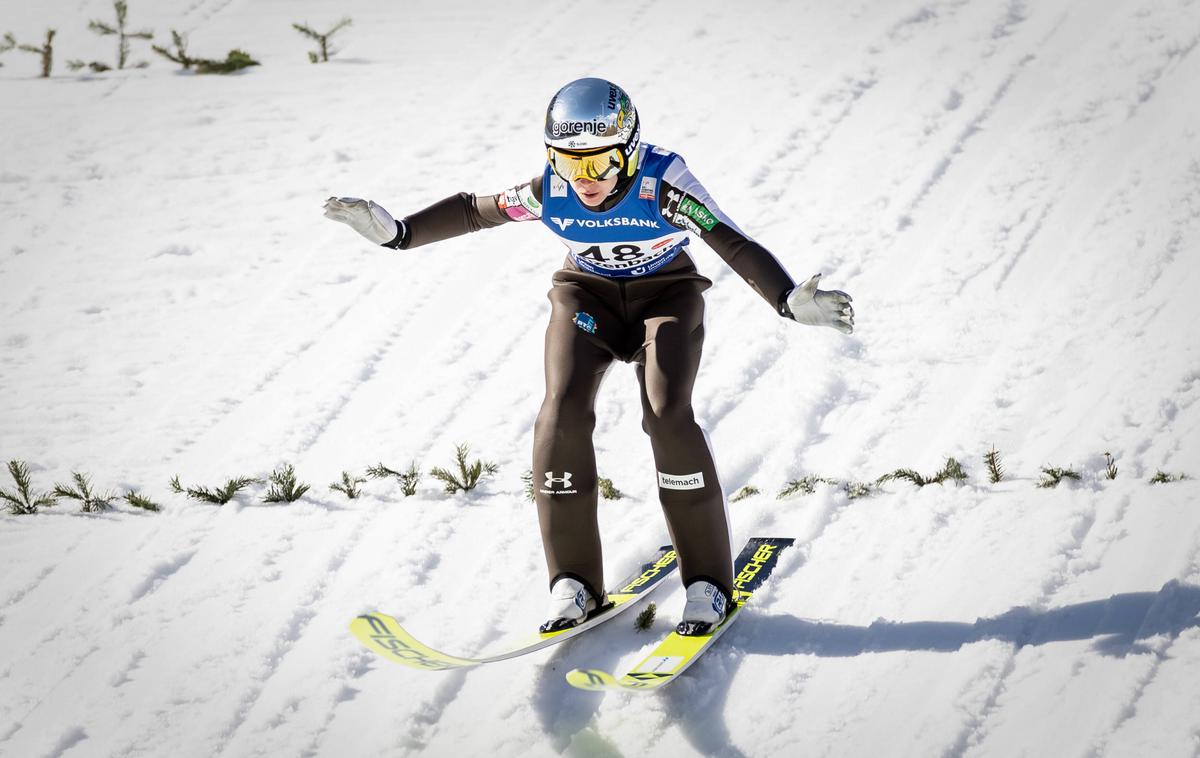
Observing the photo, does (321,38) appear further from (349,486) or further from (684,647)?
(684,647)

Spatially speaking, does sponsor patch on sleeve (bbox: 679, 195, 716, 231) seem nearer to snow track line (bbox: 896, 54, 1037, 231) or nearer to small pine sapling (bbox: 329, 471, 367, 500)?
small pine sapling (bbox: 329, 471, 367, 500)

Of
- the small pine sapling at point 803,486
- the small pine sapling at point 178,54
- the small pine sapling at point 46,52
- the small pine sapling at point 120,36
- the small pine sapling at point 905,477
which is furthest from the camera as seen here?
the small pine sapling at point 120,36

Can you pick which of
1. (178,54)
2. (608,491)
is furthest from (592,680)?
(178,54)

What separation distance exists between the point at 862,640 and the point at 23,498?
4898 millimetres

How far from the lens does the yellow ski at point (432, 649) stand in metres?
4.09

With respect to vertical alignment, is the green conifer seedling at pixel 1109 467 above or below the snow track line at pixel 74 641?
above

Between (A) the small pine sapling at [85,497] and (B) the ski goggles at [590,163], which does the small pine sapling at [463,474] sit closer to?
(A) the small pine sapling at [85,497]

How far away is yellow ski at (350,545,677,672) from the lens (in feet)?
13.4

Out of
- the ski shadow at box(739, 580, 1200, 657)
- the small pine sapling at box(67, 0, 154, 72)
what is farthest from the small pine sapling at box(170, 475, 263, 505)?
the small pine sapling at box(67, 0, 154, 72)

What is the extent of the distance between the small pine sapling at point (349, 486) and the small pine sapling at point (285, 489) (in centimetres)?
18

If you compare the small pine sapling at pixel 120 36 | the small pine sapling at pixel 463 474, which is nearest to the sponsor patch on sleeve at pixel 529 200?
the small pine sapling at pixel 463 474

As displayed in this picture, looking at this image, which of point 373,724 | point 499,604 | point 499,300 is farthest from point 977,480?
point 499,300

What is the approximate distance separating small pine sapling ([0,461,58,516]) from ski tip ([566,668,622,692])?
3760 millimetres

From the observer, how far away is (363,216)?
4.78 metres
